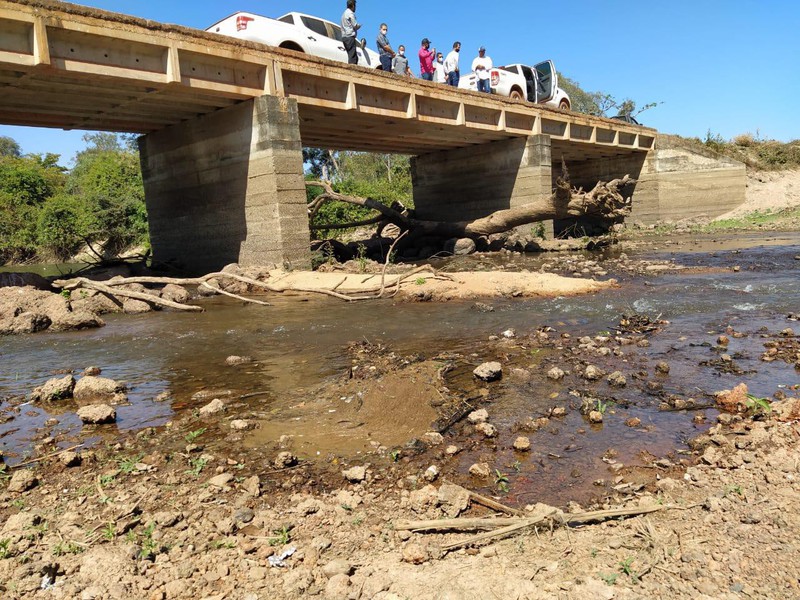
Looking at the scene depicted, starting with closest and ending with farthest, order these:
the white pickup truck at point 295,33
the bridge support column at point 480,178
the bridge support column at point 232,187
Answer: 1. the bridge support column at point 232,187
2. the white pickup truck at point 295,33
3. the bridge support column at point 480,178

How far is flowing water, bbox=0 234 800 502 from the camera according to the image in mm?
3643

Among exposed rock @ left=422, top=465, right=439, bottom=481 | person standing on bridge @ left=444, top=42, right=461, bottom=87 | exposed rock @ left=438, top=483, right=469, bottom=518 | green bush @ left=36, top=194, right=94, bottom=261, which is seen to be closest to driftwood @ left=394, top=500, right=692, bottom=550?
exposed rock @ left=438, top=483, right=469, bottom=518

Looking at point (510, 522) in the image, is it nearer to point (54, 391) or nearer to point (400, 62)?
point (54, 391)

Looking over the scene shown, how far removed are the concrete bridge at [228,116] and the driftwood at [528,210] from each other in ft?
7.66

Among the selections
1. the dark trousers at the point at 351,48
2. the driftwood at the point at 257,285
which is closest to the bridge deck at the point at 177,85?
the dark trousers at the point at 351,48

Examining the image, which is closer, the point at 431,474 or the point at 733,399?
the point at 431,474

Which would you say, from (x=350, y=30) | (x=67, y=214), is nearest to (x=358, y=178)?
(x=67, y=214)

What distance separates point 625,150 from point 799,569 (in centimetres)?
2890

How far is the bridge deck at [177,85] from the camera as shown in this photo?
9.63 metres

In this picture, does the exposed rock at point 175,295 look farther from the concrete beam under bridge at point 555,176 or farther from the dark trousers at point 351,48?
the concrete beam under bridge at point 555,176

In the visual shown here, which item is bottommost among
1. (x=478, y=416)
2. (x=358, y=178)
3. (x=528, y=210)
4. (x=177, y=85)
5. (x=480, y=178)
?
(x=478, y=416)

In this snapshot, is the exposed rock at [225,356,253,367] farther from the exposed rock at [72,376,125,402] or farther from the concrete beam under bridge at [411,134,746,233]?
the concrete beam under bridge at [411,134,746,233]

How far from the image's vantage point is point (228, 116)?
520 inches

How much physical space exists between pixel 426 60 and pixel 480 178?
5.58m
